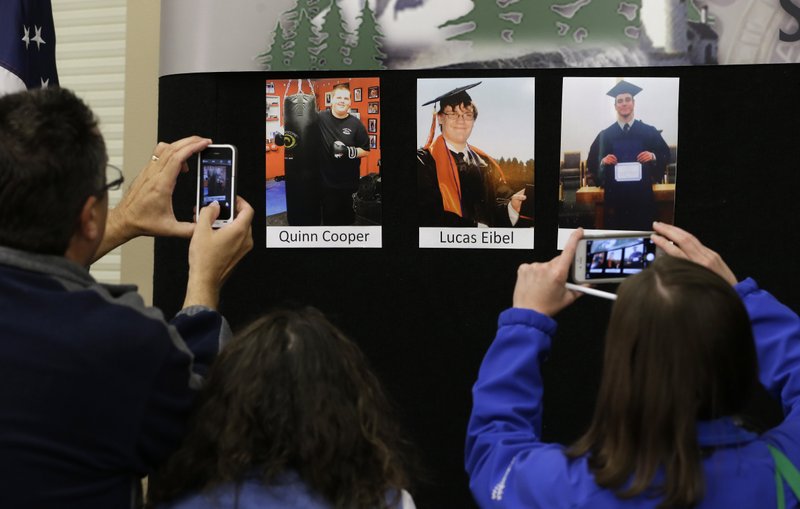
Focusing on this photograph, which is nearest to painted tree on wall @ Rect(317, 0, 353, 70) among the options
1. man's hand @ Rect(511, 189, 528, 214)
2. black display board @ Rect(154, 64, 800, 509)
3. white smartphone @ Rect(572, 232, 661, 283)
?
black display board @ Rect(154, 64, 800, 509)

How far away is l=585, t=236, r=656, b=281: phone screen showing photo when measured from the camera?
5.98ft

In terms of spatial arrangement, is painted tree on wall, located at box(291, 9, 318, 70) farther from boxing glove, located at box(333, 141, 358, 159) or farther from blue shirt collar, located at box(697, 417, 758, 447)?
blue shirt collar, located at box(697, 417, 758, 447)

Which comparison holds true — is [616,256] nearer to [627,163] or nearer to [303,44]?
[627,163]

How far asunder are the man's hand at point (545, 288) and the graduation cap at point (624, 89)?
39.3 inches

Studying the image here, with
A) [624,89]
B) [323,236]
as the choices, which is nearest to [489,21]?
[624,89]

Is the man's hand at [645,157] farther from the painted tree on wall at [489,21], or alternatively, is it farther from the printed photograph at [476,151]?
the painted tree on wall at [489,21]

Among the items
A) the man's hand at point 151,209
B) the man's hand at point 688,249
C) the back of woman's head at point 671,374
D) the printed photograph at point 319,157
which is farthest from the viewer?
the printed photograph at point 319,157

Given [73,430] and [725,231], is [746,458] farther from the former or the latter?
[725,231]

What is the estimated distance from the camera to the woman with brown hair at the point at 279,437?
1.44 metres

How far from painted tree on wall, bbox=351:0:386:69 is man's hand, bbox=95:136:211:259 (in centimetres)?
74

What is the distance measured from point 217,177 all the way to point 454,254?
83cm

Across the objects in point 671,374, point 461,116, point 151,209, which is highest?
point 461,116

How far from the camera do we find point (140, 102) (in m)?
3.38

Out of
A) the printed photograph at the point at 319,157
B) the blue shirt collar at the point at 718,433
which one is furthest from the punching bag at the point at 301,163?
the blue shirt collar at the point at 718,433
